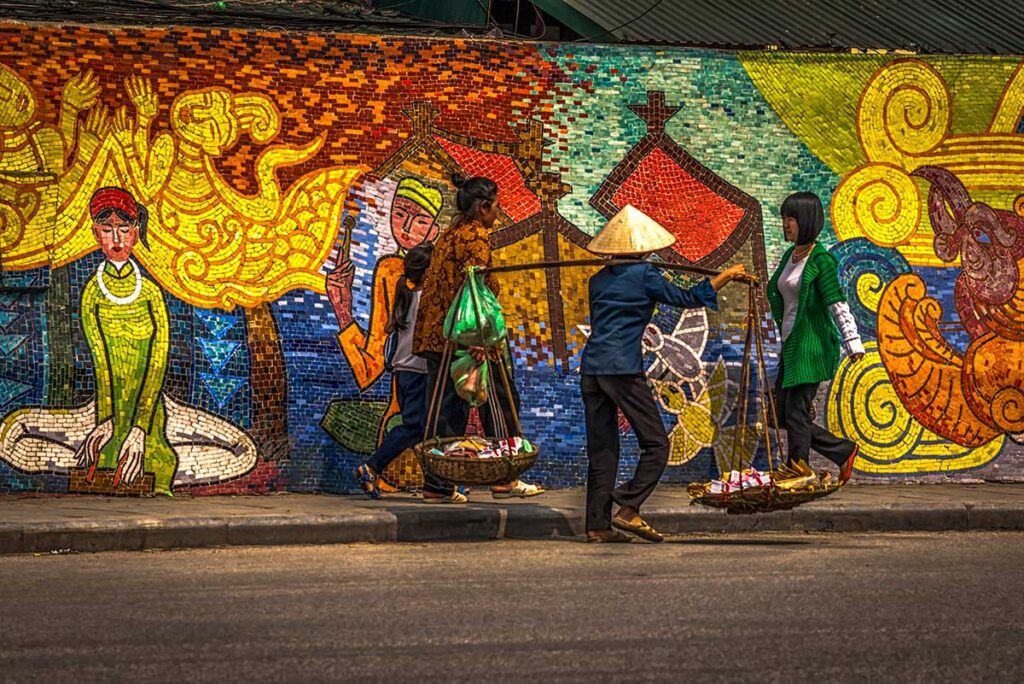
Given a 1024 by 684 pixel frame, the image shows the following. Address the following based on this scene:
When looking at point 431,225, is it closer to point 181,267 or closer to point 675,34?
point 181,267

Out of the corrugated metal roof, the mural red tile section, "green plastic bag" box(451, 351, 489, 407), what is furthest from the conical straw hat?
the corrugated metal roof

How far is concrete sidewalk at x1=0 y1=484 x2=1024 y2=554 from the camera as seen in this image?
1013 cm

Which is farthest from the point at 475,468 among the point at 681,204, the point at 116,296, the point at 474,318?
the point at 681,204

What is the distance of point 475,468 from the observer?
10414 millimetres

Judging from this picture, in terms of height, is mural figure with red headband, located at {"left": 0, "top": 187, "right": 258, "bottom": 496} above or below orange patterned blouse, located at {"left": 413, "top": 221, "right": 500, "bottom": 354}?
below

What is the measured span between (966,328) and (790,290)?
8.11 feet

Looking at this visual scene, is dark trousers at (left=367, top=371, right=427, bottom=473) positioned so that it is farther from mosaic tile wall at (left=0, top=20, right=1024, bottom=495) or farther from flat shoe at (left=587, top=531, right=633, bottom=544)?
flat shoe at (left=587, top=531, right=633, bottom=544)

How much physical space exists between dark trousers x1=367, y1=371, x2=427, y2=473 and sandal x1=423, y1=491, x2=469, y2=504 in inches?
14.6

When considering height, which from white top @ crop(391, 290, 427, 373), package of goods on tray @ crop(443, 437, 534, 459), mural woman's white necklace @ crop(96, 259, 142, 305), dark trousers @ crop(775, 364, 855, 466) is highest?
mural woman's white necklace @ crop(96, 259, 142, 305)

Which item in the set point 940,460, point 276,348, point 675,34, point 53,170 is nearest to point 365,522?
point 276,348

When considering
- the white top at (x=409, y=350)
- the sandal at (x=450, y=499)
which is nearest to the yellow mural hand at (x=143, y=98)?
the white top at (x=409, y=350)

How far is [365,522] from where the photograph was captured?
10586 millimetres

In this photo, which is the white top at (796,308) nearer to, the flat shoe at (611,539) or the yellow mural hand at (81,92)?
the flat shoe at (611,539)

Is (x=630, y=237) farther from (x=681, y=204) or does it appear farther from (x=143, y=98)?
(x=143, y=98)
